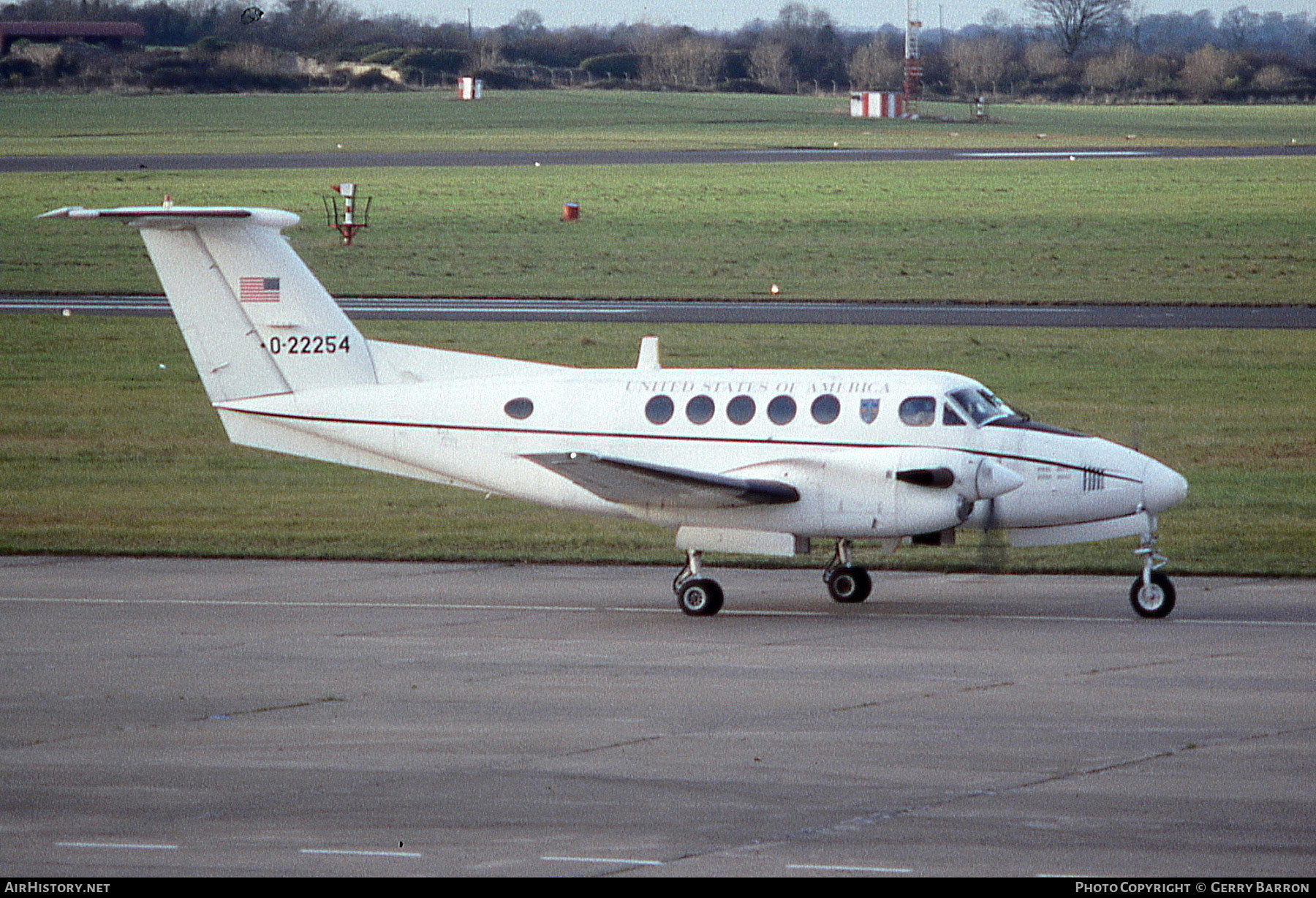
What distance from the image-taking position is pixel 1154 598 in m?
18.3

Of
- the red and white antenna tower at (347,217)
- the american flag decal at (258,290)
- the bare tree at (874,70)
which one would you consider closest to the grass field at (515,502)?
the american flag decal at (258,290)

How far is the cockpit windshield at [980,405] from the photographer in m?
18.5

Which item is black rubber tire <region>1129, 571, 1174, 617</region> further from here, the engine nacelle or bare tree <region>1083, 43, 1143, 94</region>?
bare tree <region>1083, 43, 1143, 94</region>

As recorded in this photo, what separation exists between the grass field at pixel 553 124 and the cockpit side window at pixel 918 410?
3083 inches

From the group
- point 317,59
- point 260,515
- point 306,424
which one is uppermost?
point 317,59

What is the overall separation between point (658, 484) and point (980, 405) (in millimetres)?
3466

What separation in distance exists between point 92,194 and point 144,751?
57.6 m

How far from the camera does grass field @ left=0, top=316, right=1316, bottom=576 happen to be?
23547mm

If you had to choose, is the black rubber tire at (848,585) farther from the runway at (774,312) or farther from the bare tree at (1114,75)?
the bare tree at (1114,75)

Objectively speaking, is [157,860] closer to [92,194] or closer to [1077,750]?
[1077,750]

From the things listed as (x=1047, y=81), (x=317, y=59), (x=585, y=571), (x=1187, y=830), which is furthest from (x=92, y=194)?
(x=1047, y=81)

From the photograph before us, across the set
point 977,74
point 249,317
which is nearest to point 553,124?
point 977,74

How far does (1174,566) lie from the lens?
21859 millimetres

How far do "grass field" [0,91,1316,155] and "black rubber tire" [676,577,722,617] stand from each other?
7759 centimetres
